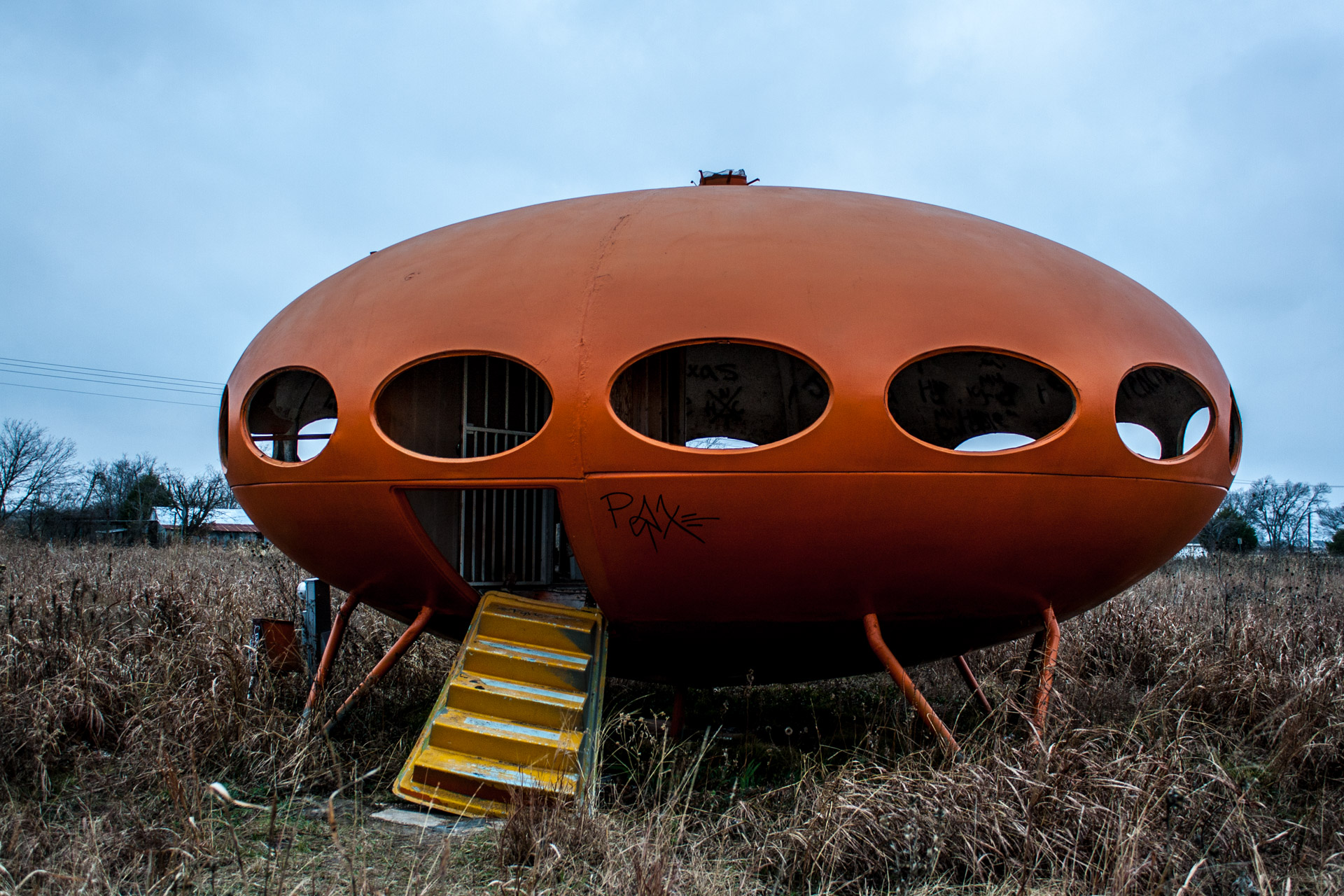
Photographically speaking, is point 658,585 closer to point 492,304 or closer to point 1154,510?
point 492,304

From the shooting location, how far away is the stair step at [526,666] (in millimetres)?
4707

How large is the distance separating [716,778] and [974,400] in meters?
3.71

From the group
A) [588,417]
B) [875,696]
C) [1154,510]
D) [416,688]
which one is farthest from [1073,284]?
[416,688]

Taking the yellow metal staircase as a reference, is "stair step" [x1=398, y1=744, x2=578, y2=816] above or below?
below

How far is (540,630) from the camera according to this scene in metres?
4.88

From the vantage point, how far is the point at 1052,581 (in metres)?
4.63

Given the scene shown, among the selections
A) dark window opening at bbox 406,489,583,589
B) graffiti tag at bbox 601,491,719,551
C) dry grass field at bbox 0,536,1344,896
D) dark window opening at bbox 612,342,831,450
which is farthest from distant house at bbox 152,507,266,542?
graffiti tag at bbox 601,491,719,551

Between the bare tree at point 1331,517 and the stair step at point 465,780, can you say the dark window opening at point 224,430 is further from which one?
the bare tree at point 1331,517

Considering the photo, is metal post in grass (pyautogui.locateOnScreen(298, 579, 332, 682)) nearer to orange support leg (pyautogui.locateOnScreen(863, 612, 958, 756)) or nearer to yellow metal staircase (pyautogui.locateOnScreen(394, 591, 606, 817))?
yellow metal staircase (pyautogui.locateOnScreen(394, 591, 606, 817))

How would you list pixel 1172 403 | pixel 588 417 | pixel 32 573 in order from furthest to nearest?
pixel 32 573 < pixel 1172 403 < pixel 588 417

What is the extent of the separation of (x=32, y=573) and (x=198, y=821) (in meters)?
7.73

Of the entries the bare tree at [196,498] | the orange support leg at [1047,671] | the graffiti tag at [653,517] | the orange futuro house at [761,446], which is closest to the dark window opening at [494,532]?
the orange futuro house at [761,446]

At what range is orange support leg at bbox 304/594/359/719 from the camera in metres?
5.13

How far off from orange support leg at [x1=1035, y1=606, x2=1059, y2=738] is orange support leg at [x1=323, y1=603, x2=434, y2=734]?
3158 mm
